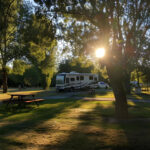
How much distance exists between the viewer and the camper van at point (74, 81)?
2970 centimetres

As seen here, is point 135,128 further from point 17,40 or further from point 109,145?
point 17,40

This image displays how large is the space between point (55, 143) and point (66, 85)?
24.8 metres

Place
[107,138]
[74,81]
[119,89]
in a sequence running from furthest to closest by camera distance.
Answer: [74,81]
[119,89]
[107,138]

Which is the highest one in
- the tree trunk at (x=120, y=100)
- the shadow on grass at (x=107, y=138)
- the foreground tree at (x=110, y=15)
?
the foreground tree at (x=110, y=15)

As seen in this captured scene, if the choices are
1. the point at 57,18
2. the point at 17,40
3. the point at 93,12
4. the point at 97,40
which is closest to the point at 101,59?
the point at 97,40

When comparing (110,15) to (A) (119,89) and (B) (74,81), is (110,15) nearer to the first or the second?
(A) (119,89)

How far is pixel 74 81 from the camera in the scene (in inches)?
1220

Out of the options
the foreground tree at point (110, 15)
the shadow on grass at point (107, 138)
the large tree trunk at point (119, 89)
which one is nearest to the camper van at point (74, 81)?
the foreground tree at point (110, 15)

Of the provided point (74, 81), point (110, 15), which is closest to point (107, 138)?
point (110, 15)

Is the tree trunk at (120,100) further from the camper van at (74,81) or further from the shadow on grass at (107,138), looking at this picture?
the camper van at (74,81)

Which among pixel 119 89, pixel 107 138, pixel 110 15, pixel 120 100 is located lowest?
pixel 107 138

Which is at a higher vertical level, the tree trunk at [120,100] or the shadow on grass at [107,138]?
the tree trunk at [120,100]

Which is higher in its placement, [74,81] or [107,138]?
[74,81]

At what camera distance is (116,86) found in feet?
28.5
